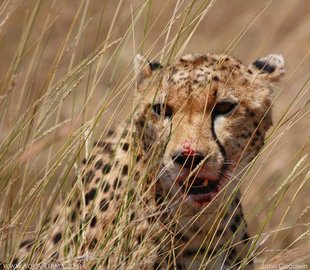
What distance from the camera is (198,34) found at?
18.7 ft

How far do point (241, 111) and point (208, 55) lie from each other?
0.31 m

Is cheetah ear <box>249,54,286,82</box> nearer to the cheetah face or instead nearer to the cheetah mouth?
the cheetah face

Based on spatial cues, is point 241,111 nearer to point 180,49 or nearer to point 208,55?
point 208,55

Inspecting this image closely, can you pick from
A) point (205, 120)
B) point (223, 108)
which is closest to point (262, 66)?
point (223, 108)

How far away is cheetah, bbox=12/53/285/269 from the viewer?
2.05m

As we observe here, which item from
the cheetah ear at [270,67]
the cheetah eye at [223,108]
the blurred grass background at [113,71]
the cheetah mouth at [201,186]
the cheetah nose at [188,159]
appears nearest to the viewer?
the blurred grass background at [113,71]

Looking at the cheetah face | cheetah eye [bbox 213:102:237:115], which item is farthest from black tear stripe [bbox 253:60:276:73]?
cheetah eye [bbox 213:102:237:115]

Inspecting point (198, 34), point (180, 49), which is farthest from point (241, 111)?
point (198, 34)

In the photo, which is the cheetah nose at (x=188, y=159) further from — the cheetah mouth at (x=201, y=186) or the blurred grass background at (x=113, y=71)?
the blurred grass background at (x=113, y=71)

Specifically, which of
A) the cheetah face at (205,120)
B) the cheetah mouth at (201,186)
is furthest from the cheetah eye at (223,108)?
the cheetah mouth at (201,186)

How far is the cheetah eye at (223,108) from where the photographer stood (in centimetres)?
242

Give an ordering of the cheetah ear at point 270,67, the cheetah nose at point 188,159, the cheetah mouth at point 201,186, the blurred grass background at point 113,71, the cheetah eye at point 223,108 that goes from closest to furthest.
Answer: the blurred grass background at point 113,71 → the cheetah nose at point 188,159 → the cheetah mouth at point 201,186 → the cheetah eye at point 223,108 → the cheetah ear at point 270,67

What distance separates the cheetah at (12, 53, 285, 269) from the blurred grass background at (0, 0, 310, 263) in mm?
129

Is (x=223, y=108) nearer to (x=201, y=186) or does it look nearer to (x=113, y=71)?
(x=201, y=186)
